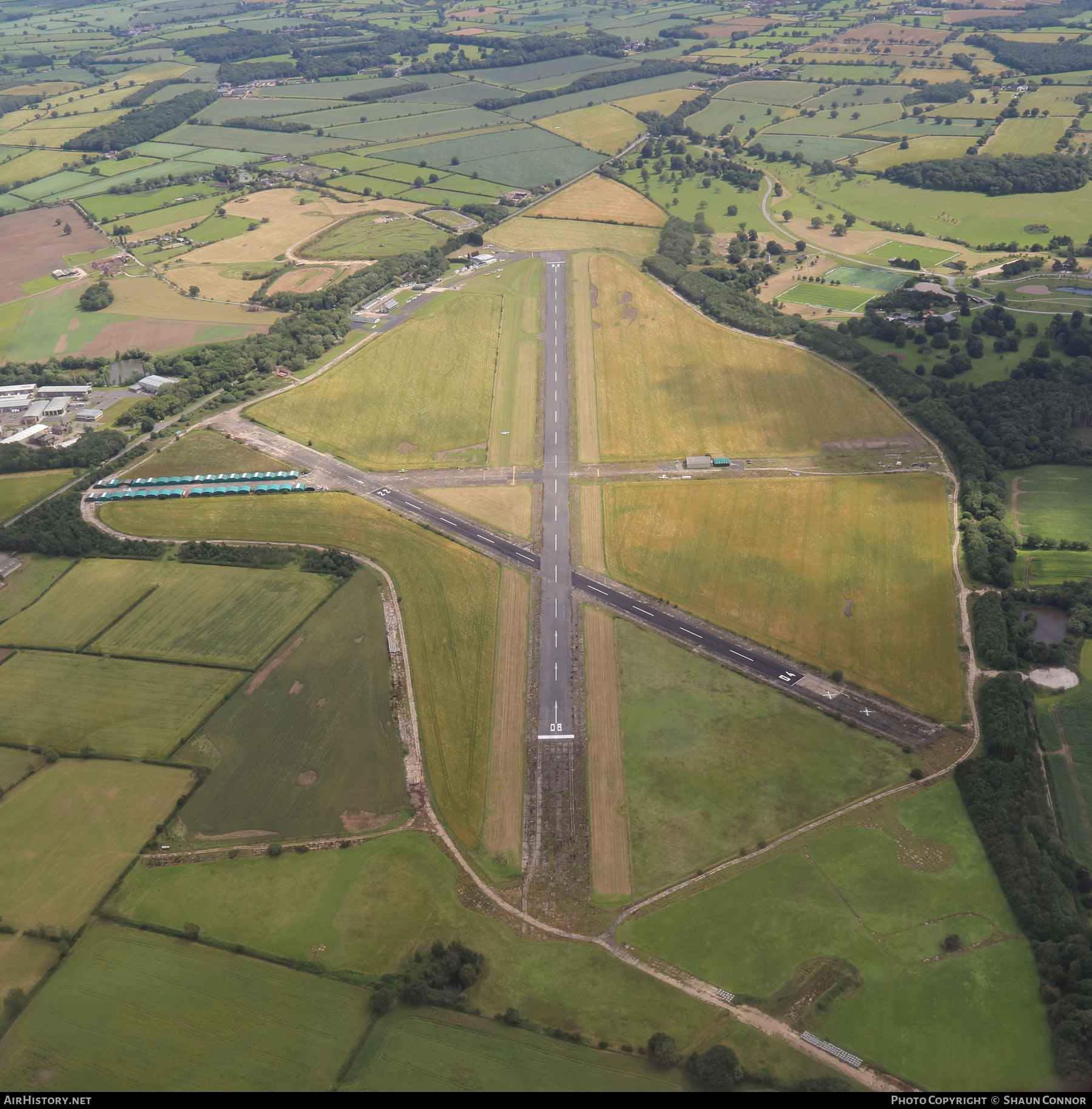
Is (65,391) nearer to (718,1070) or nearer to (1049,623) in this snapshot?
(718,1070)

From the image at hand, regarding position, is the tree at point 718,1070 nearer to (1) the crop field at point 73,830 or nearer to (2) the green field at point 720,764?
(2) the green field at point 720,764

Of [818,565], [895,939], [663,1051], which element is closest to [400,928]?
[663,1051]

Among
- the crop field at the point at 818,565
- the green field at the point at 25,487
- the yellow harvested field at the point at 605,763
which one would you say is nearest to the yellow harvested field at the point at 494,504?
the crop field at the point at 818,565

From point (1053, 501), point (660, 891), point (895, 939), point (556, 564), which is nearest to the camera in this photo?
point (895, 939)

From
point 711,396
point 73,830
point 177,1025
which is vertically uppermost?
point 711,396

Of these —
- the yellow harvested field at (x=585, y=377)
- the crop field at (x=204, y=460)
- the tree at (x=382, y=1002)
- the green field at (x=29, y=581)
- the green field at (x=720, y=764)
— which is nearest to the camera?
the tree at (x=382, y=1002)
